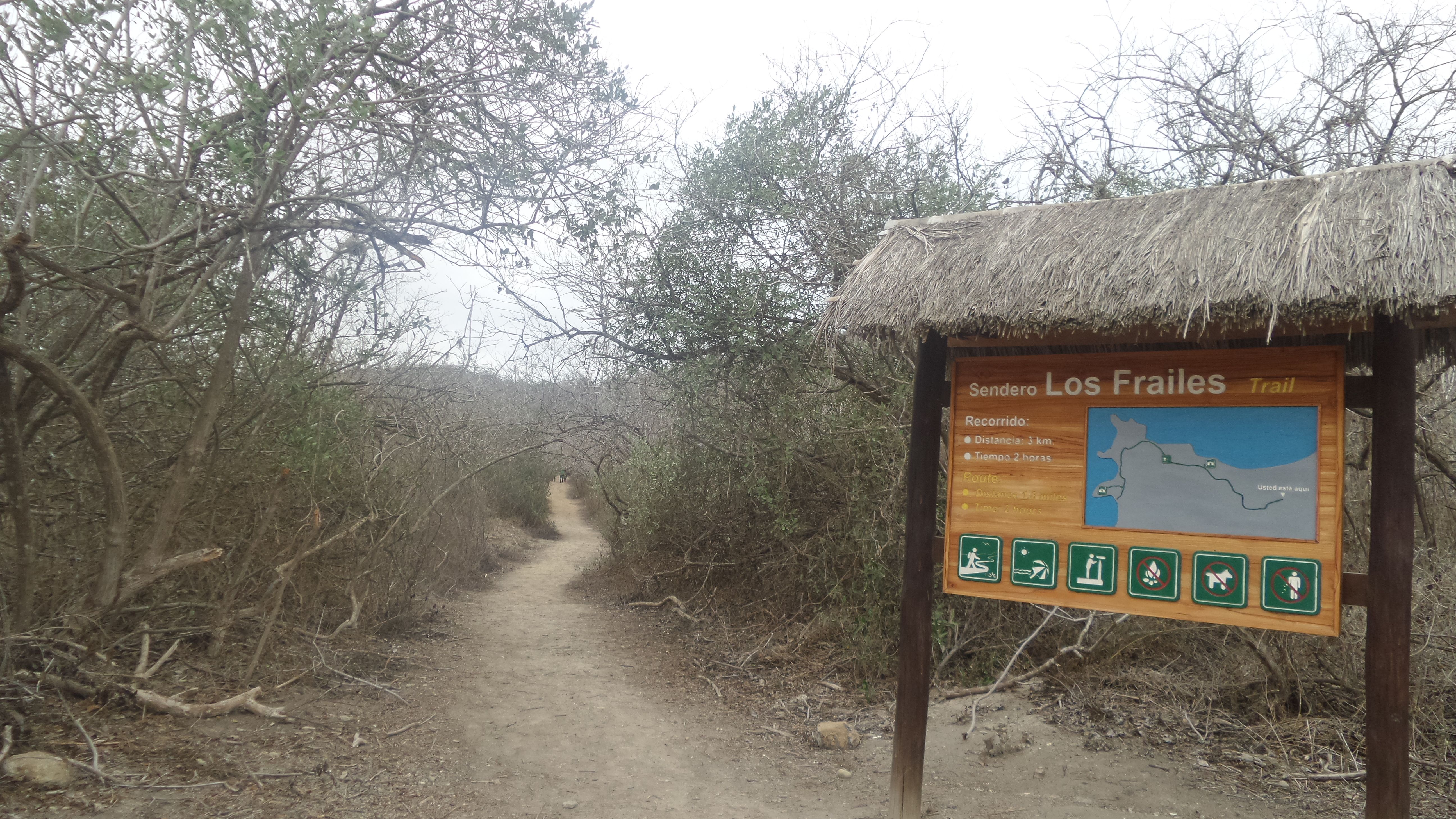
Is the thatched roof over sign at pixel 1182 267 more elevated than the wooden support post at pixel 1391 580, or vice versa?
the thatched roof over sign at pixel 1182 267

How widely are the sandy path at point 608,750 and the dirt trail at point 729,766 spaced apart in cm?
2

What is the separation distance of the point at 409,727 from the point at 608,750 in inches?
59.1

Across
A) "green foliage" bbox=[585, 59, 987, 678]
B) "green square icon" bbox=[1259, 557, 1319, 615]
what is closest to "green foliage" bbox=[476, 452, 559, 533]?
"green foliage" bbox=[585, 59, 987, 678]

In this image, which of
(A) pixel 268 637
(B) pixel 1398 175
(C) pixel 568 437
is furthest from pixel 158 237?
(C) pixel 568 437

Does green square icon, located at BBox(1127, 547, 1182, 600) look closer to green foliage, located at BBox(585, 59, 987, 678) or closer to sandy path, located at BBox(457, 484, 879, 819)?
sandy path, located at BBox(457, 484, 879, 819)

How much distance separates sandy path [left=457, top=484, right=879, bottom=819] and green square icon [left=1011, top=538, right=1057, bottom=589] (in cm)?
187

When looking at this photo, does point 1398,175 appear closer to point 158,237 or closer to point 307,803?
point 307,803

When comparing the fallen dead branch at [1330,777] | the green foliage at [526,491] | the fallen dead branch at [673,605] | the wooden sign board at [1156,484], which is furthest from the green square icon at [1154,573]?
the green foliage at [526,491]

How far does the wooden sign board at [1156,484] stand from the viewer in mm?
3307

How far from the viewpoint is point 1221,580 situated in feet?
11.2

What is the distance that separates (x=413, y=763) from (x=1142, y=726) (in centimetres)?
497

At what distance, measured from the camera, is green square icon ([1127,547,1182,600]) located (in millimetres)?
3510

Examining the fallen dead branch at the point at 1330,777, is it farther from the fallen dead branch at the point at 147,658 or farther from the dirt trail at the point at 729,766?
the fallen dead branch at the point at 147,658

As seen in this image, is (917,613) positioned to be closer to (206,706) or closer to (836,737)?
(836,737)
